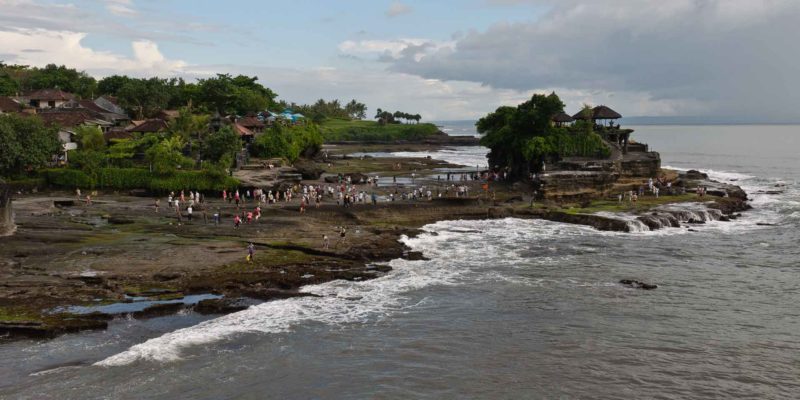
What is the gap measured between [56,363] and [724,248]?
133ft

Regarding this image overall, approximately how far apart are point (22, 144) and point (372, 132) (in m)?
118

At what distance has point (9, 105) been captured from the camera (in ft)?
265

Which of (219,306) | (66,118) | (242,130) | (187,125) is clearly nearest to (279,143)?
(242,130)

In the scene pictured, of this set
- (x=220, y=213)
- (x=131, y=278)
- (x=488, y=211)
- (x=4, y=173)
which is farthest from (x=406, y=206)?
(x=4, y=173)

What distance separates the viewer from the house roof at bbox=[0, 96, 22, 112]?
261 feet

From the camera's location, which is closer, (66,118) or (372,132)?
(66,118)

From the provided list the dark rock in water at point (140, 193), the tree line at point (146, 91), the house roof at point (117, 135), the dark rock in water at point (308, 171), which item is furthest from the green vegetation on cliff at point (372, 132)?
the dark rock in water at point (140, 193)

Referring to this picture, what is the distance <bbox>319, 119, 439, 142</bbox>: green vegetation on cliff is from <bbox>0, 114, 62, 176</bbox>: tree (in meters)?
99.8

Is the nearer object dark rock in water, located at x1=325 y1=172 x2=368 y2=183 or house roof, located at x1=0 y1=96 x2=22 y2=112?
dark rock in water, located at x1=325 y1=172 x2=368 y2=183

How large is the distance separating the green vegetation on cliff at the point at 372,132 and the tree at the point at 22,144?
99.8 metres

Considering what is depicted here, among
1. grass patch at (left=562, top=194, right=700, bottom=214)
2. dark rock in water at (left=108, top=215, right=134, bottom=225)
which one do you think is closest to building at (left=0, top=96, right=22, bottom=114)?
dark rock in water at (left=108, top=215, right=134, bottom=225)

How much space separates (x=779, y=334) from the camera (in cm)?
2728

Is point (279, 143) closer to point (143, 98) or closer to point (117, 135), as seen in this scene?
point (117, 135)

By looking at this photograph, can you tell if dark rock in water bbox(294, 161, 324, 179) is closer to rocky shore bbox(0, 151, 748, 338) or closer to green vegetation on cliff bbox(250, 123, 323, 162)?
green vegetation on cliff bbox(250, 123, 323, 162)
